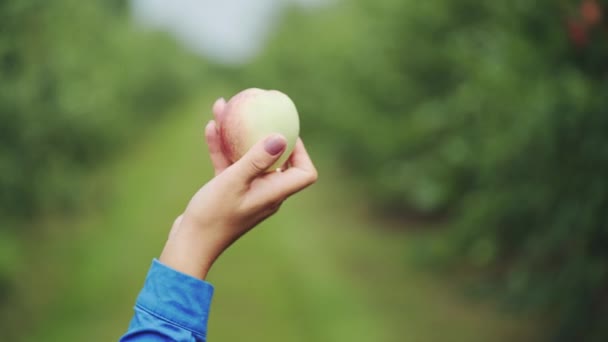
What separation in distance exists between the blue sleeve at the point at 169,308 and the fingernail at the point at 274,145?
1.21 feet

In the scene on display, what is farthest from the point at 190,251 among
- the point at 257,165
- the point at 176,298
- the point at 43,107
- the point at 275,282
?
the point at 275,282

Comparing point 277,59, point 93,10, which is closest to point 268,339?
point 93,10

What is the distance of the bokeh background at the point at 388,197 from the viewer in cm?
340

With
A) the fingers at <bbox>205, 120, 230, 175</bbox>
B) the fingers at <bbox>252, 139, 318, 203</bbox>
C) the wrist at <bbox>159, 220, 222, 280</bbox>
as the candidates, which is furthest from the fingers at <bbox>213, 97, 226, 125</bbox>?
the wrist at <bbox>159, 220, 222, 280</bbox>

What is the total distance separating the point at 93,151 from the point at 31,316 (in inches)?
178

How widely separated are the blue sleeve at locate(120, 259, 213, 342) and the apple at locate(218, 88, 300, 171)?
2.20 ft

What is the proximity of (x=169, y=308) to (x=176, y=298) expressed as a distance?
2cm

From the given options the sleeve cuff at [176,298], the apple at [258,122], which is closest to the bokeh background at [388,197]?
the apple at [258,122]

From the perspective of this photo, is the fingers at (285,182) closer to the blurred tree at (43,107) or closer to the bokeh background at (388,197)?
the bokeh background at (388,197)

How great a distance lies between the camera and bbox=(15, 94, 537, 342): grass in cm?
577

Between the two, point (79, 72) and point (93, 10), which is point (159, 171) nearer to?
point (93, 10)

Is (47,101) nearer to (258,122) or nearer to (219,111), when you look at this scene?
(219,111)

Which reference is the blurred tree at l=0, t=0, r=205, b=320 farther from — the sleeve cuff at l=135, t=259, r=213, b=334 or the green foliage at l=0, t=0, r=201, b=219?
the sleeve cuff at l=135, t=259, r=213, b=334

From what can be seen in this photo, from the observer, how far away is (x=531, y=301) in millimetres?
3637
